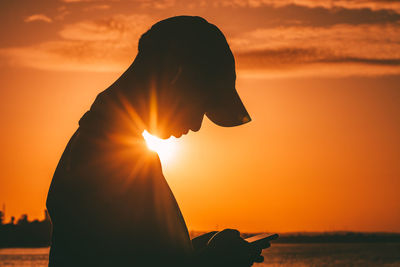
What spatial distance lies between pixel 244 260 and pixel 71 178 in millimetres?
680

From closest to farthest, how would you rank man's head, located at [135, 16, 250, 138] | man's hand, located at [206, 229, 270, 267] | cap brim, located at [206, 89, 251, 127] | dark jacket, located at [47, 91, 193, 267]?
1. dark jacket, located at [47, 91, 193, 267]
2. man's hand, located at [206, 229, 270, 267]
3. man's head, located at [135, 16, 250, 138]
4. cap brim, located at [206, 89, 251, 127]

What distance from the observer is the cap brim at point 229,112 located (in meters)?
2.72

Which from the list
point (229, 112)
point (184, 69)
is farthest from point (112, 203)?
point (229, 112)

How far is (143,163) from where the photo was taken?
2.37 m

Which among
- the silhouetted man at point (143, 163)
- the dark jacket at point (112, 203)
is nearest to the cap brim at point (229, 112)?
the silhouetted man at point (143, 163)

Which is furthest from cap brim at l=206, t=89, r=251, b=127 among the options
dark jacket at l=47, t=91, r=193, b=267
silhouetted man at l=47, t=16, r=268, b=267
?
dark jacket at l=47, t=91, r=193, b=267

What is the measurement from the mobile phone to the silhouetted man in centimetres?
7

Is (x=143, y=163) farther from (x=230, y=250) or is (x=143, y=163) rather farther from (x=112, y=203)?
(x=230, y=250)

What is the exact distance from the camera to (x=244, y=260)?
2463 millimetres

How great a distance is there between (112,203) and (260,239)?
2.27 ft

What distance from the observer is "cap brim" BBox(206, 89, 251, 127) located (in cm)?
272

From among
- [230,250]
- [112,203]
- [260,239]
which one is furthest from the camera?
[260,239]

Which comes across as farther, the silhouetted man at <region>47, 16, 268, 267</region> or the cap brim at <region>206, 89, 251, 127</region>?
the cap brim at <region>206, 89, 251, 127</region>

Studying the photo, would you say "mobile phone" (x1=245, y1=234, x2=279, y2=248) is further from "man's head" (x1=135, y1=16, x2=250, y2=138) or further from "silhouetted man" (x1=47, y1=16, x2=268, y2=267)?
"man's head" (x1=135, y1=16, x2=250, y2=138)
